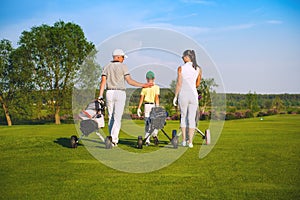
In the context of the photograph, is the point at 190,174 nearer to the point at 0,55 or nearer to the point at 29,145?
the point at 29,145

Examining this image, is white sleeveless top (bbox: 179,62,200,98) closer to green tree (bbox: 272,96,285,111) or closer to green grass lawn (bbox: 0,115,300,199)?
green grass lawn (bbox: 0,115,300,199)

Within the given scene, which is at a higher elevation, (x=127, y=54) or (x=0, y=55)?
(x=0, y=55)

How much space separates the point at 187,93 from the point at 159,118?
101 cm

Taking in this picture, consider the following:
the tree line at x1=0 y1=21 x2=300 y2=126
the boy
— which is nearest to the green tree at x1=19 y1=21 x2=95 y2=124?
the tree line at x1=0 y1=21 x2=300 y2=126

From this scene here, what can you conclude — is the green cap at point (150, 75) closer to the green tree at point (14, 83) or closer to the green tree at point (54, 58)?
the green tree at point (54, 58)

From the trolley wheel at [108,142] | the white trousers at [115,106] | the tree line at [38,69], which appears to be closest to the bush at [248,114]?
the tree line at [38,69]

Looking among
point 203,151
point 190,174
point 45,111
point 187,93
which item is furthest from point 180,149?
point 45,111

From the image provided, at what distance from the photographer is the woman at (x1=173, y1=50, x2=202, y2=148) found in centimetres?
985

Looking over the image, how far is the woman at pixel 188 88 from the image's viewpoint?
9852 mm

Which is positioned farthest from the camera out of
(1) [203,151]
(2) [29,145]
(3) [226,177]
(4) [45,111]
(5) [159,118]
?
(4) [45,111]

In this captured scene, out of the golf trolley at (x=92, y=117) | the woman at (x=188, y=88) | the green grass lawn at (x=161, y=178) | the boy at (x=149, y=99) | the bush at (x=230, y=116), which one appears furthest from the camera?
the bush at (x=230, y=116)

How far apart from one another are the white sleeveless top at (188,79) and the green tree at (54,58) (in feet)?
107

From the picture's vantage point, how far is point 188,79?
988 cm

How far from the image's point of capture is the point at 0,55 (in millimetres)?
43656
